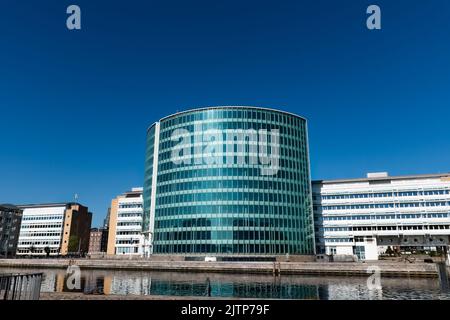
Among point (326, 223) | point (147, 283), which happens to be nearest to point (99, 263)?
point (147, 283)

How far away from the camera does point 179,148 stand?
10981 centimetres

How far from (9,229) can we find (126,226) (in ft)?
195

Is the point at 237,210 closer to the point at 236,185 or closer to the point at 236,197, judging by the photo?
the point at 236,197

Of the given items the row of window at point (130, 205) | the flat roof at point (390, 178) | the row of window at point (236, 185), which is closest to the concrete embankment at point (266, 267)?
the row of window at point (236, 185)

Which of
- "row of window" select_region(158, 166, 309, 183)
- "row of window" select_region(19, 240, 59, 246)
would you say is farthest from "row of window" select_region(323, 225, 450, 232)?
"row of window" select_region(19, 240, 59, 246)

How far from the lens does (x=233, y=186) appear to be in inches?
3964

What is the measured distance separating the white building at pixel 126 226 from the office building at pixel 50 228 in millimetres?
33683

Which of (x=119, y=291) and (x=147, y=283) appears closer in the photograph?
(x=119, y=291)

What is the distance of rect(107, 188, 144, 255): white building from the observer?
13162cm

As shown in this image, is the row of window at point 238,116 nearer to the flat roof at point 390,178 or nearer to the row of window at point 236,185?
the row of window at point 236,185

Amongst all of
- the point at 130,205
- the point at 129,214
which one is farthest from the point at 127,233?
the point at 130,205

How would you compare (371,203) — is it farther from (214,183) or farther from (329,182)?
(214,183)

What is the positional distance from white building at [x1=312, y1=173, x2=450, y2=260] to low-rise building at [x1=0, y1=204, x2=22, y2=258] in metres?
131
